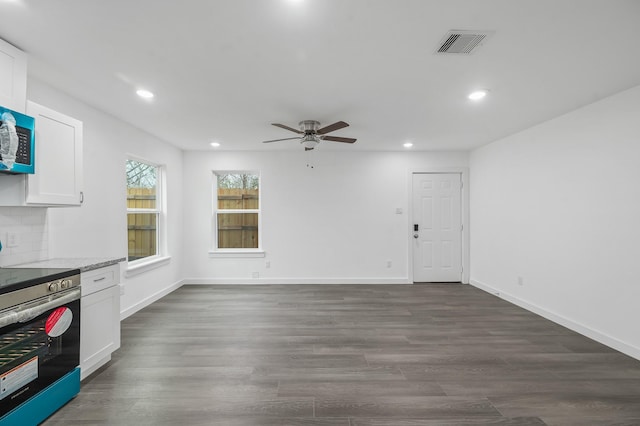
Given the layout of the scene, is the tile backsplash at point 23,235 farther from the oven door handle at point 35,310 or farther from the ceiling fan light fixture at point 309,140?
the ceiling fan light fixture at point 309,140

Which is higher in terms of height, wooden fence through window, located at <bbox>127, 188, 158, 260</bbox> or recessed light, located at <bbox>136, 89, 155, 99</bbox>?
recessed light, located at <bbox>136, 89, 155, 99</bbox>

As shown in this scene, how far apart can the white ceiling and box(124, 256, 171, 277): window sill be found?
6.46 ft

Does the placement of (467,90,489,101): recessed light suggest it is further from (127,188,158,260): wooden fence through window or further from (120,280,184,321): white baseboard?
(120,280,184,321): white baseboard

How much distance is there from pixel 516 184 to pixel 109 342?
5250 mm

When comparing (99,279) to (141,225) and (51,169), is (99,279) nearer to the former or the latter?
(51,169)

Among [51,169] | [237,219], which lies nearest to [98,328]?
[51,169]

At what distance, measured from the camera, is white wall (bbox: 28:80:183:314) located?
2.85 metres

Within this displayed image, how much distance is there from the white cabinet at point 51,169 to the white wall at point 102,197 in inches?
20.3

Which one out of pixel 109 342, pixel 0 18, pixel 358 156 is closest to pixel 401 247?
pixel 358 156

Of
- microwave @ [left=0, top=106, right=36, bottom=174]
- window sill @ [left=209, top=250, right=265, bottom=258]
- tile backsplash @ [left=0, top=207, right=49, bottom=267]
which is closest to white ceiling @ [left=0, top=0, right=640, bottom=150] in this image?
microwave @ [left=0, top=106, right=36, bottom=174]

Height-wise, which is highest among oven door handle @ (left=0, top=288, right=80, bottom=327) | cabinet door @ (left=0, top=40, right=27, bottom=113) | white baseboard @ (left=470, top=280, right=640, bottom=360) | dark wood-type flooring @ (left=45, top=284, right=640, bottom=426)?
cabinet door @ (left=0, top=40, right=27, bottom=113)

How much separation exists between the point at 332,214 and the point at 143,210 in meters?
3.11

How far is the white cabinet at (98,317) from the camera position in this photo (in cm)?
229

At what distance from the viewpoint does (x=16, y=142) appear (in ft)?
6.30
